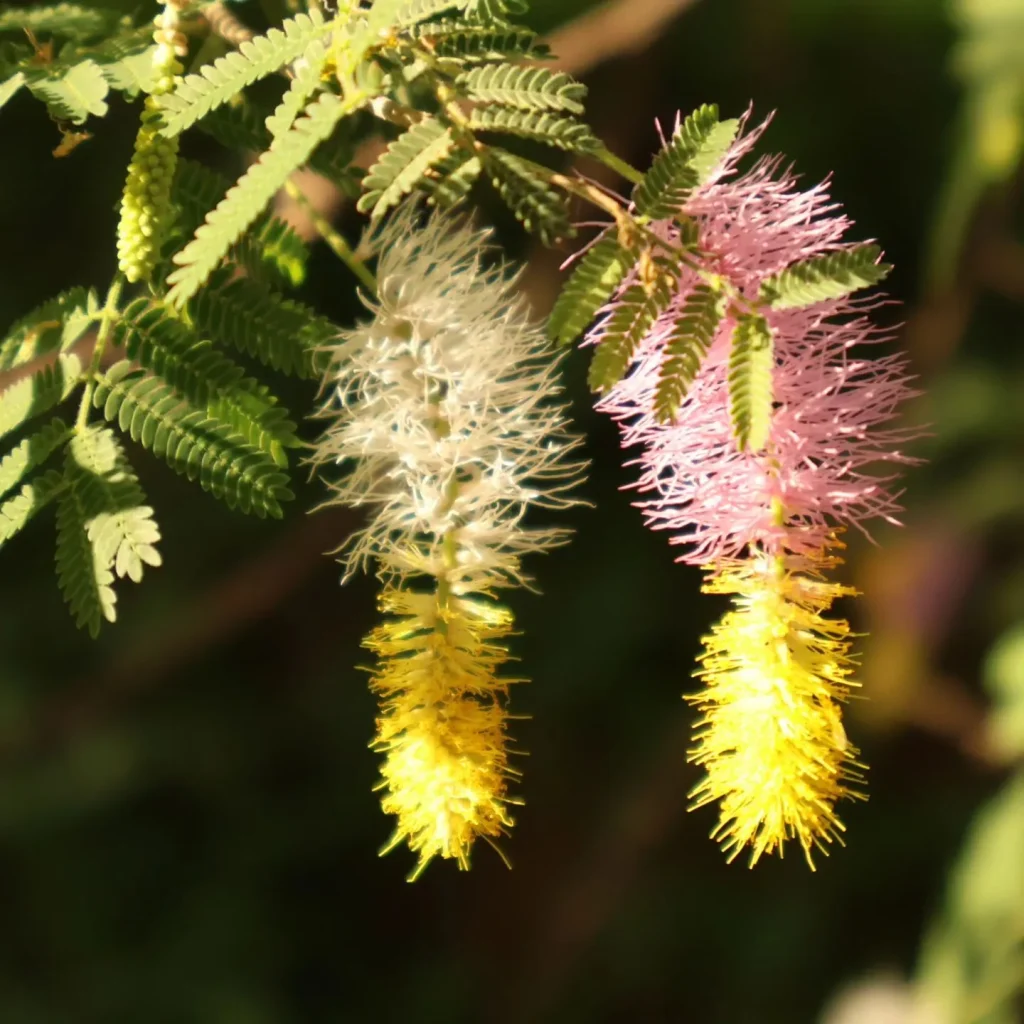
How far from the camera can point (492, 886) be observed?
9.10ft

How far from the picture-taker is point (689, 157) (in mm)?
695

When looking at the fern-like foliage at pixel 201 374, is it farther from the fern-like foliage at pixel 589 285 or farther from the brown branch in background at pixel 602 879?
the brown branch in background at pixel 602 879

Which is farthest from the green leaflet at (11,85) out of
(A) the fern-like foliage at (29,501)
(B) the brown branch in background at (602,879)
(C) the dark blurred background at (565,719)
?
(B) the brown branch in background at (602,879)

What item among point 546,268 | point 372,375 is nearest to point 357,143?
point 372,375

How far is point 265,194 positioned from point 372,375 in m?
0.19

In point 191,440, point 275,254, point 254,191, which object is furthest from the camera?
point 275,254

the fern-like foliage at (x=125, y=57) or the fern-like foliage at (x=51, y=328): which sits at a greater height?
the fern-like foliage at (x=125, y=57)

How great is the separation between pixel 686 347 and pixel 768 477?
0.11 metres

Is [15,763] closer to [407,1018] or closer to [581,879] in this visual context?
[407,1018]

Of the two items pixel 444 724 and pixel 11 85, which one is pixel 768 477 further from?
pixel 11 85

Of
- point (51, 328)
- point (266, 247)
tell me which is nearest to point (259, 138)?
Result: point (266, 247)

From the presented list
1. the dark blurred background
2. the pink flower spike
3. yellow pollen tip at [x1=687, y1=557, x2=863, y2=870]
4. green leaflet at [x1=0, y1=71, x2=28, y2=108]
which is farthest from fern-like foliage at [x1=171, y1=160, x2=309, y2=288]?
the dark blurred background

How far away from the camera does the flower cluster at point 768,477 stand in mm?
723

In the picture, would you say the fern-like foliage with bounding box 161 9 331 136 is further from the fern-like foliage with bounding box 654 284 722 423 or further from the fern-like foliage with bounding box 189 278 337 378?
the fern-like foliage with bounding box 654 284 722 423
